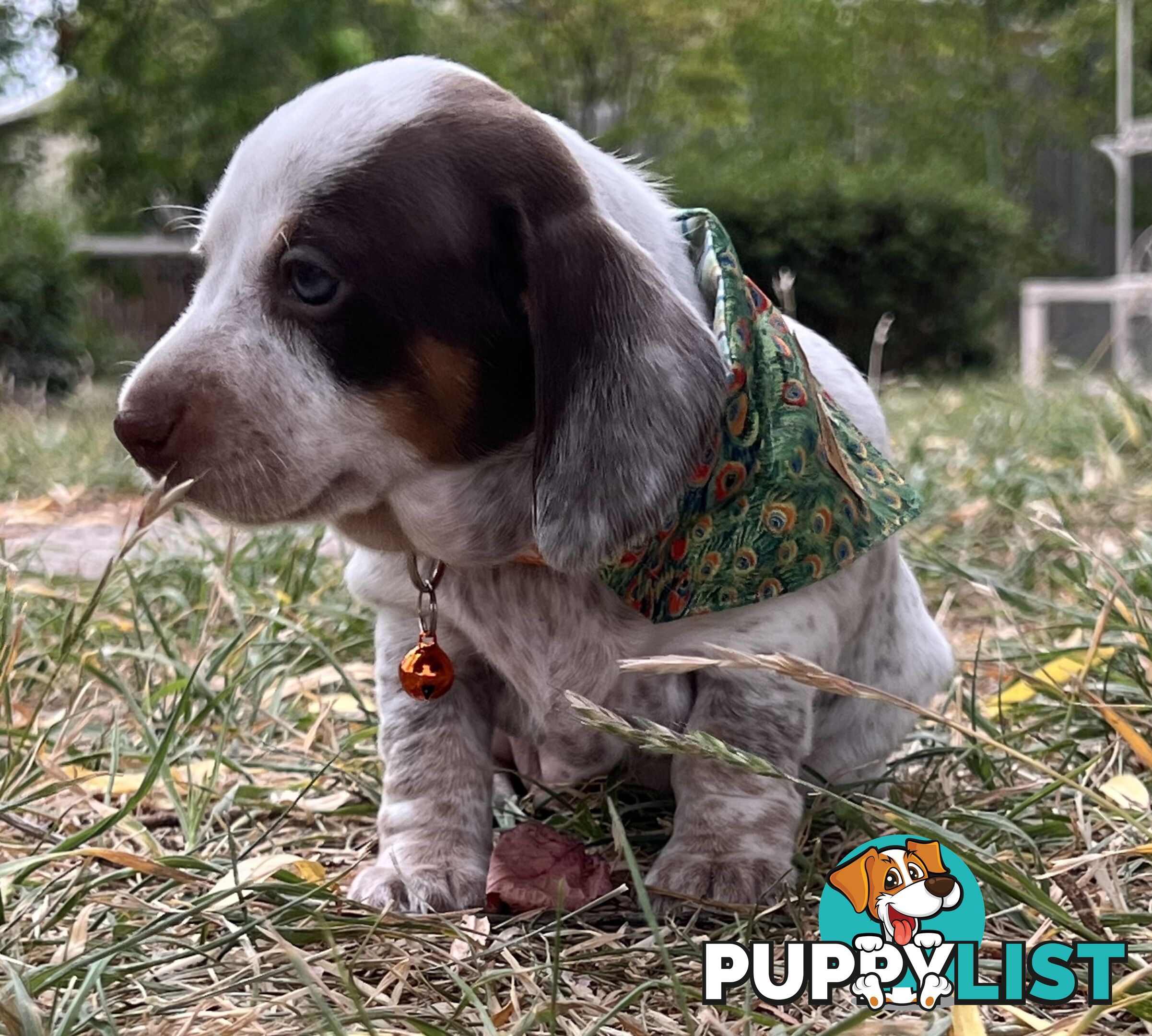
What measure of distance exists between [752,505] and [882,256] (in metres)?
11.4

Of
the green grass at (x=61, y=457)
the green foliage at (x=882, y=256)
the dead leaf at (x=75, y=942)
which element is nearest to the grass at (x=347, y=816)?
the dead leaf at (x=75, y=942)

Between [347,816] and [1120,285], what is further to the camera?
[1120,285]

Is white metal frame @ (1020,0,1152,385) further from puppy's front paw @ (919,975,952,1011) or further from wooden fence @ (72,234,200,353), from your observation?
wooden fence @ (72,234,200,353)

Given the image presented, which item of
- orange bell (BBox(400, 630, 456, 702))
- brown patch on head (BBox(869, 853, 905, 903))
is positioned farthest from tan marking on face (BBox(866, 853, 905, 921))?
orange bell (BBox(400, 630, 456, 702))

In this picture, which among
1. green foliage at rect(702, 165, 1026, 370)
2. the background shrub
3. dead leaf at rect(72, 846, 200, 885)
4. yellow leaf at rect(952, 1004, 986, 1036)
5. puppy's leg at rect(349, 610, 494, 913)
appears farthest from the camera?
green foliage at rect(702, 165, 1026, 370)

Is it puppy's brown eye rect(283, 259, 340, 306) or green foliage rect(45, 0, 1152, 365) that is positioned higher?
puppy's brown eye rect(283, 259, 340, 306)

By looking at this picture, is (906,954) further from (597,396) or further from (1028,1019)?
(597,396)

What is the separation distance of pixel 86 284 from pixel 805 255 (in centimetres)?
675

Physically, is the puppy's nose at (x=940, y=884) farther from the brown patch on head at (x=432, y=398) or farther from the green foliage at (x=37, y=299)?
the green foliage at (x=37, y=299)

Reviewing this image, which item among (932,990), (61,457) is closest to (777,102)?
(61,457)

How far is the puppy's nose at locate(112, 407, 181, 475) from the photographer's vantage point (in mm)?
1532

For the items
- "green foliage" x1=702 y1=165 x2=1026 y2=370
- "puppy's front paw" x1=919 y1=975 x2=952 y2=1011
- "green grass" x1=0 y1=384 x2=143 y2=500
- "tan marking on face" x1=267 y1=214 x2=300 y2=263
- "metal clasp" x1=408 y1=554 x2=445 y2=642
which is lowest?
"green foliage" x1=702 y1=165 x2=1026 y2=370

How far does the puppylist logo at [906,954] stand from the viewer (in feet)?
4.17

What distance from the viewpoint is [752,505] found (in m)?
1.67
